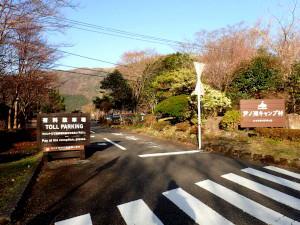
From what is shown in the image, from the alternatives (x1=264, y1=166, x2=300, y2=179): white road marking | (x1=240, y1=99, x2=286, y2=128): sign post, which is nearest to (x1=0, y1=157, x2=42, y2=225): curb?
(x1=264, y1=166, x2=300, y2=179): white road marking

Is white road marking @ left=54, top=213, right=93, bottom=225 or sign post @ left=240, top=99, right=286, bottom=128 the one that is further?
sign post @ left=240, top=99, right=286, bottom=128

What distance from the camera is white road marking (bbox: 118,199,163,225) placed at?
2.58 metres

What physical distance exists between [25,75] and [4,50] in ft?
11.4

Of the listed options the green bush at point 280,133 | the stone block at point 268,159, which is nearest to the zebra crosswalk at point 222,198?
the stone block at point 268,159

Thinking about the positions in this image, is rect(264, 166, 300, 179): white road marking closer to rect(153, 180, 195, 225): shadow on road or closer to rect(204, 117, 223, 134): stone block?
rect(153, 180, 195, 225): shadow on road

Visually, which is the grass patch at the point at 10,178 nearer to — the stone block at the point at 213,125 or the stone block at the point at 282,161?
the stone block at the point at 282,161

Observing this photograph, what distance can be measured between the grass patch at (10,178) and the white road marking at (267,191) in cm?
469

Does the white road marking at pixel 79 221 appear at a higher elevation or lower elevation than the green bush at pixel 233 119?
lower

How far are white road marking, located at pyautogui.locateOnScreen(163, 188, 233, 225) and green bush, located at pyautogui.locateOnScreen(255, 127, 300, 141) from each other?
627cm

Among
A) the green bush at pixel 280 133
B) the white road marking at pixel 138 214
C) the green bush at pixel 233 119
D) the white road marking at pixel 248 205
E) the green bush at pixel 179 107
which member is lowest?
the white road marking at pixel 248 205

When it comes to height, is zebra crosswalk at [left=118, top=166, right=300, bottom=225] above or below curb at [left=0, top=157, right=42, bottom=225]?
below

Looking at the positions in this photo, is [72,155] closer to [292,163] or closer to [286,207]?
[286,207]

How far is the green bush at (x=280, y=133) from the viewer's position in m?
7.01

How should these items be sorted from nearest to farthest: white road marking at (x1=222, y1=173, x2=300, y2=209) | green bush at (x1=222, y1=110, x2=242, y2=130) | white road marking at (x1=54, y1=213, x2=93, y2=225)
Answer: white road marking at (x1=54, y1=213, x2=93, y2=225)
white road marking at (x1=222, y1=173, x2=300, y2=209)
green bush at (x1=222, y1=110, x2=242, y2=130)
